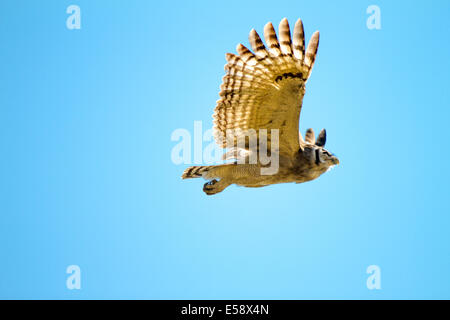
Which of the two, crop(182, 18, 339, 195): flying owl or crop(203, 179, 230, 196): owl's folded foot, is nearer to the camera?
crop(182, 18, 339, 195): flying owl

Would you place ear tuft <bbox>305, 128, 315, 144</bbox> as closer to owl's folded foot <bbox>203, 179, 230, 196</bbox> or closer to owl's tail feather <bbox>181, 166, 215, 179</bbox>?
owl's folded foot <bbox>203, 179, 230, 196</bbox>

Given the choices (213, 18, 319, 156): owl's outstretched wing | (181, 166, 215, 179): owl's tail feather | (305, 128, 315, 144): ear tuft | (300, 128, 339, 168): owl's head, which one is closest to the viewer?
(213, 18, 319, 156): owl's outstretched wing

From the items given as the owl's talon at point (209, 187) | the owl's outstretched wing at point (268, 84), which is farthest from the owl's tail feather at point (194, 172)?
the owl's outstretched wing at point (268, 84)

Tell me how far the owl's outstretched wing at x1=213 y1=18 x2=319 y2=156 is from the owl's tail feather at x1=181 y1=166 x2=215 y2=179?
53 centimetres

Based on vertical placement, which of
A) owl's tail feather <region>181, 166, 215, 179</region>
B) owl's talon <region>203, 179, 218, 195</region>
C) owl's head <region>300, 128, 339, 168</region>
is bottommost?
owl's talon <region>203, 179, 218, 195</region>

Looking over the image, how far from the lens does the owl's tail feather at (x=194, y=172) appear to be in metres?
7.16

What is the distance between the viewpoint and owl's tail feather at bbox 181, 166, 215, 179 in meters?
7.16

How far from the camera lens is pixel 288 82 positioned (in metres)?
6.44

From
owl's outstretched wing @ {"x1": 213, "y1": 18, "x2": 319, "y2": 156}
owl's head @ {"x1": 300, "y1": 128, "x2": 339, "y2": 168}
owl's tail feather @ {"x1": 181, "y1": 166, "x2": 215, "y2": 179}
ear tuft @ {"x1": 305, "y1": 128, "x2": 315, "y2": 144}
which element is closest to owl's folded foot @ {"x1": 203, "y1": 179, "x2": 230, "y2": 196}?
owl's tail feather @ {"x1": 181, "y1": 166, "x2": 215, "y2": 179}

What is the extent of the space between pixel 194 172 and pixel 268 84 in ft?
4.79

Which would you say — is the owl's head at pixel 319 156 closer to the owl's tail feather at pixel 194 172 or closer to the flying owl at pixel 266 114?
the flying owl at pixel 266 114

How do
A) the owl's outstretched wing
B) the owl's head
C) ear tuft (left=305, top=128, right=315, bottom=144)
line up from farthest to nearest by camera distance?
ear tuft (left=305, top=128, right=315, bottom=144) → the owl's head → the owl's outstretched wing
